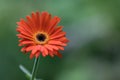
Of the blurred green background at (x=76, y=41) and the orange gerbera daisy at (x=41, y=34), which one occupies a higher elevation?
the blurred green background at (x=76, y=41)

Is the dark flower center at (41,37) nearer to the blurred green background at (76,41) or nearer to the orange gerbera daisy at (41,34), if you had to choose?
the orange gerbera daisy at (41,34)

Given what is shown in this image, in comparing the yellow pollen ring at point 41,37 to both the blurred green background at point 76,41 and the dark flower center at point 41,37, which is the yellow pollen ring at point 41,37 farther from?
the blurred green background at point 76,41

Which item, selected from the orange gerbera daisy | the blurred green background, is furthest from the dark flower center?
the blurred green background

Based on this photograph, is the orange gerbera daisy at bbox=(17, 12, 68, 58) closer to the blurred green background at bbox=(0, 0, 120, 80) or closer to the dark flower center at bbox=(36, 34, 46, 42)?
the dark flower center at bbox=(36, 34, 46, 42)

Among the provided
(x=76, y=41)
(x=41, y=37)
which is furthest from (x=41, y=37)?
(x=76, y=41)

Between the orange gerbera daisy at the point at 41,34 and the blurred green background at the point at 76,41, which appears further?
the blurred green background at the point at 76,41

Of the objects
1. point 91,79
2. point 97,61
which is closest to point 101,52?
point 97,61

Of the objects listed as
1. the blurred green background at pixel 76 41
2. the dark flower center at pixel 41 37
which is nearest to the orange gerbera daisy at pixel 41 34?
the dark flower center at pixel 41 37
